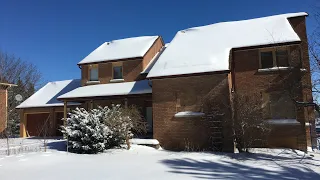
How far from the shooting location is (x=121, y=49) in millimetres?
25156

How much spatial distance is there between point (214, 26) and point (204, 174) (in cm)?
1519

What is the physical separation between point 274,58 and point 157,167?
10.8m

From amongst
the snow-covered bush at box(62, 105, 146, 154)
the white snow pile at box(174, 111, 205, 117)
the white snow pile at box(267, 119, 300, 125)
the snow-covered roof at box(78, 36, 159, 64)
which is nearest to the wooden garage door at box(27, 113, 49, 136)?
the snow-covered roof at box(78, 36, 159, 64)

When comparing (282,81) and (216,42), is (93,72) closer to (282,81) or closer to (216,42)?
(216,42)

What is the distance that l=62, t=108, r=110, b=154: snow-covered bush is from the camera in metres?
13.8

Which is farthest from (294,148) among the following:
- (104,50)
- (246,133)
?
(104,50)

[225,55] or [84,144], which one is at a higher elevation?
[225,55]

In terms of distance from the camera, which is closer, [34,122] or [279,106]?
[279,106]

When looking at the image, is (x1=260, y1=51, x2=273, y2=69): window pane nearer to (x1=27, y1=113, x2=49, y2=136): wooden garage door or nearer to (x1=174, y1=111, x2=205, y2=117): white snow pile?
(x1=174, y1=111, x2=205, y2=117): white snow pile

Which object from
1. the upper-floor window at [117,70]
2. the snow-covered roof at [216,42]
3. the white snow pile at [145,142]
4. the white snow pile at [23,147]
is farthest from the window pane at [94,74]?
the white snow pile at [145,142]

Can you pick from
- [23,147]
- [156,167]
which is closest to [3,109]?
[23,147]

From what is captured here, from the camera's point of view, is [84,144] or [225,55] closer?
[84,144]

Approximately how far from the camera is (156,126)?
17.1m

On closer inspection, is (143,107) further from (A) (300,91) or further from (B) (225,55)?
(A) (300,91)
